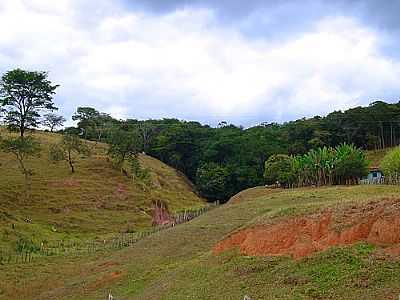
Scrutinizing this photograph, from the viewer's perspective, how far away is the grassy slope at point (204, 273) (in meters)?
18.3

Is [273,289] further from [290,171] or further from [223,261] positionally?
[290,171]

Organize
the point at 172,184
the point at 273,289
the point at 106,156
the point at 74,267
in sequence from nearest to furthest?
the point at 273,289, the point at 74,267, the point at 106,156, the point at 172,184

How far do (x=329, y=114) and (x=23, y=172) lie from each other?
228 feet

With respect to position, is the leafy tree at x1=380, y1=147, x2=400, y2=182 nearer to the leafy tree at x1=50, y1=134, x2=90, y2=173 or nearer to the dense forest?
the dense forest

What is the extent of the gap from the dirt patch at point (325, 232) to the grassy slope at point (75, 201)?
30912 mm

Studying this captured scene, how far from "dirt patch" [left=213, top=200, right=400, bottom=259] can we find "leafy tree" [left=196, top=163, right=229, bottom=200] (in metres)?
75.8

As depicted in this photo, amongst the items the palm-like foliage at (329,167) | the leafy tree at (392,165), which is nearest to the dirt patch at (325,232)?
the leafy tree at (392,165)

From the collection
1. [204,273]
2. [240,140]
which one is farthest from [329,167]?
[204,273]

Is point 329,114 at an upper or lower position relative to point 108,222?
upper

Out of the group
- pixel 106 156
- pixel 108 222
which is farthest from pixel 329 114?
pixel 108 222

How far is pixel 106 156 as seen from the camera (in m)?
97.1

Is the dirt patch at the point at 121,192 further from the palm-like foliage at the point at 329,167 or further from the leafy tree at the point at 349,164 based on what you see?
the leafy tree at the point at 349,164

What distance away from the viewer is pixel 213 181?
103938 mm

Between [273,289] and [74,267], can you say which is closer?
[273,289]
